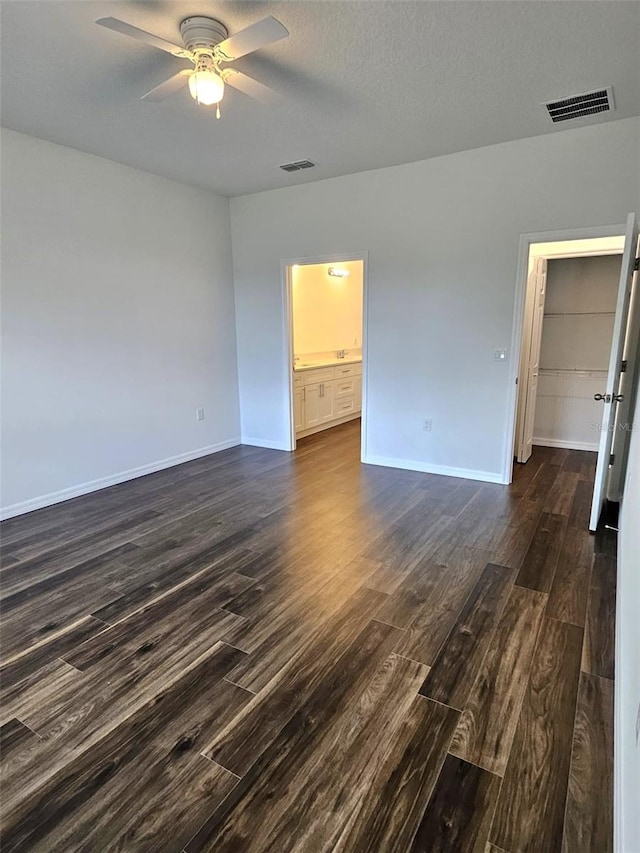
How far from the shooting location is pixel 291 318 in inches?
201

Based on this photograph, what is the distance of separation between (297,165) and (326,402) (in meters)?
3.10

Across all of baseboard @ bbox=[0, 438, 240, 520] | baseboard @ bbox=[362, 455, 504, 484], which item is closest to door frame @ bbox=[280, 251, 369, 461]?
baseboard @ bbox=[362, 455, 504, 484]

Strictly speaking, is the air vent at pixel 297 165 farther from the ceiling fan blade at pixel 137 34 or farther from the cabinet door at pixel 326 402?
the cabinet door at pixel 326 402

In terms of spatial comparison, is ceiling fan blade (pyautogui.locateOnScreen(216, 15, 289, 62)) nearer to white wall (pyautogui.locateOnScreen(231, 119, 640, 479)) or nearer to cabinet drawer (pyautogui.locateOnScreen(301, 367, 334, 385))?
white wall (pyautogui.locateOnScreen(231, 119, 640, 479))

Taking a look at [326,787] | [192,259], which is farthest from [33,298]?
[326,787]

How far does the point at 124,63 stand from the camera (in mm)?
2428

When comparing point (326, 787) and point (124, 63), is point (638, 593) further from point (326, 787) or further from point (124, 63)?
point (124, 63)

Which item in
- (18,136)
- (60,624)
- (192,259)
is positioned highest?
(18,136)

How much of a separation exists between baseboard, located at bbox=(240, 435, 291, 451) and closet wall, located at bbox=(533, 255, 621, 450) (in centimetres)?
313

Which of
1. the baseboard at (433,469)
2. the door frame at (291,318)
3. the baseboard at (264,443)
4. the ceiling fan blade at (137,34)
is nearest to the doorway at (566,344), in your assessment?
the baseboard at (433,469)

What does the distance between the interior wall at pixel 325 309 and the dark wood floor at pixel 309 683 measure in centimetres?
395

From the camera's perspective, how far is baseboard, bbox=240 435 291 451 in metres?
5.48

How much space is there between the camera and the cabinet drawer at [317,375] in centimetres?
583

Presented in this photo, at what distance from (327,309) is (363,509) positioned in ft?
14.5
